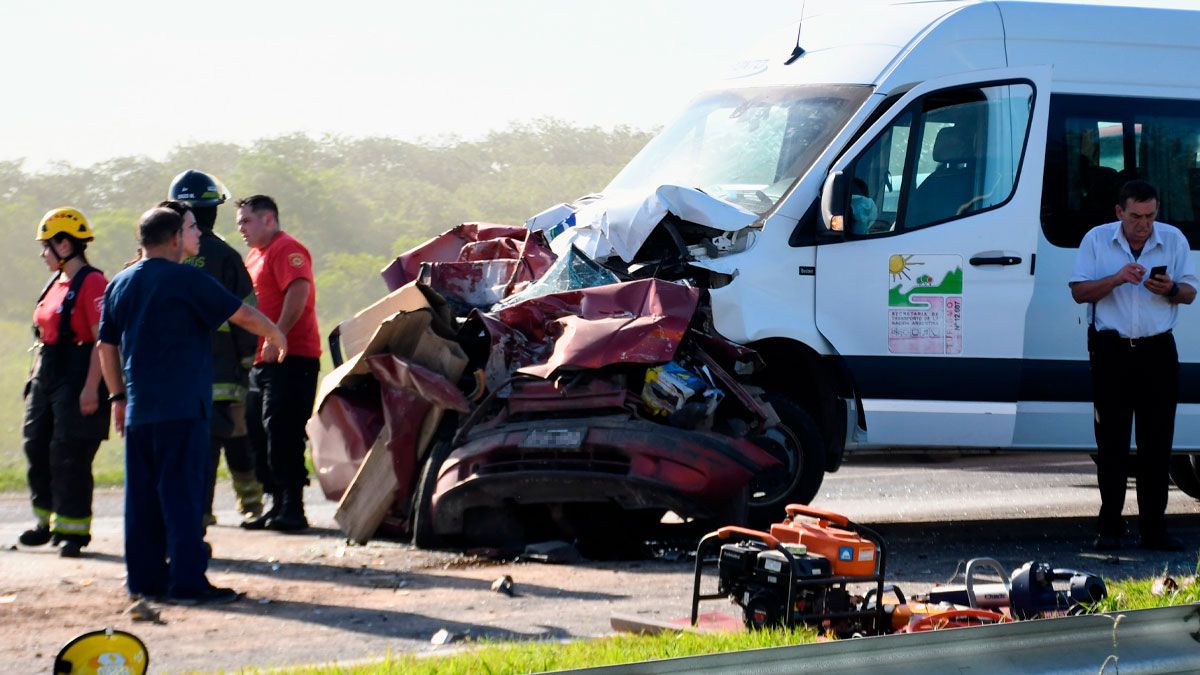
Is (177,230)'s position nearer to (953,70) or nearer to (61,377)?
(61,377)

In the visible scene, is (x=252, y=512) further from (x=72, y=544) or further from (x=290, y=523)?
(x=72, y=544)

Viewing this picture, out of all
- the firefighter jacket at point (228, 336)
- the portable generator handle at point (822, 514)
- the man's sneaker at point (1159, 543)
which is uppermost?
the firefighter jacket at point (228, 336)

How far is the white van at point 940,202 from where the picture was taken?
882 centimetres

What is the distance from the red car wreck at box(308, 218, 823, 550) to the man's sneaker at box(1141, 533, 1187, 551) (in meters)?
1.82

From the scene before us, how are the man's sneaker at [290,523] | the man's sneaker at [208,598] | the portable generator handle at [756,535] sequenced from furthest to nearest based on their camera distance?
1. the man's sneaker at [290,523]
2. the man's sneaker at [208,598]
3. the portable generator handle at [756,535]

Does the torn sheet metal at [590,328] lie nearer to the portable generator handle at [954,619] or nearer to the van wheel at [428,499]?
the van wheel at [428,499]

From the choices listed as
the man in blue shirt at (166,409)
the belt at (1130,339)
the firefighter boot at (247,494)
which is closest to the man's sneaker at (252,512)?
the firefighter boot at (247,494)

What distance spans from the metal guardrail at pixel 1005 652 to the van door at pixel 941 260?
4.11 m

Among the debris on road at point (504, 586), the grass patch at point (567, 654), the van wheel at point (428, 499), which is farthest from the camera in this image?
the van wheel at point (428, 499)

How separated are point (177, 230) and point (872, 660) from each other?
13.9 feet

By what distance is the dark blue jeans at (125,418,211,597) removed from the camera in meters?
7.09

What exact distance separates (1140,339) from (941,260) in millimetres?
1128

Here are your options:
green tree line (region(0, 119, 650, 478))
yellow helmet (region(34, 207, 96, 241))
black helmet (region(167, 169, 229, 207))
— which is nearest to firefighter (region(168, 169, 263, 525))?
black helmet (region(167, 169, 229, 207))

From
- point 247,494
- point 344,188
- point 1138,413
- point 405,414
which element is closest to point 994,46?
point 1138,413
